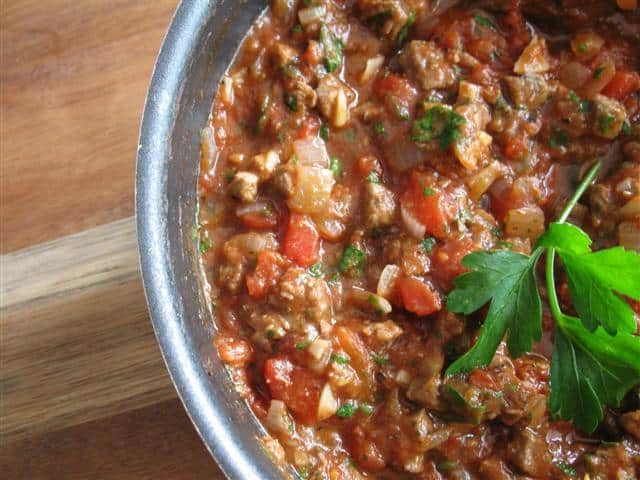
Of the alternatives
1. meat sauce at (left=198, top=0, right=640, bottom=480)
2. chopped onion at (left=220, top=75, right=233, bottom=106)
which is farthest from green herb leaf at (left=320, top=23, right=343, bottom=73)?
chopped onion at (left=220, top=75, right=233, bottom=106)

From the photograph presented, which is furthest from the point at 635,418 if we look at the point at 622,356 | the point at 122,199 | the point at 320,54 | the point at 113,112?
the point at 113,112

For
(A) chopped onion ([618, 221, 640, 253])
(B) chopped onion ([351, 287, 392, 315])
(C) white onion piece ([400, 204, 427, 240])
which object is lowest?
(B) chopped onion ([351, 287, 392, 315])

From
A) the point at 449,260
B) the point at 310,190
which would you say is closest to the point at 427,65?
the point at 310,190

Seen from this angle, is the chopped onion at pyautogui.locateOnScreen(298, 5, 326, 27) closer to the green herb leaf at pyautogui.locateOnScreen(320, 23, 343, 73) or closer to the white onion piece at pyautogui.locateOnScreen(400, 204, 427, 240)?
the green herb leaf at pyautogui.locateOnScreen(320, 23, 343, 73)

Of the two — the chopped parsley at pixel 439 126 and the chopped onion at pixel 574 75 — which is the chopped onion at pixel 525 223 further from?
the chopped onion at pixel 574 75

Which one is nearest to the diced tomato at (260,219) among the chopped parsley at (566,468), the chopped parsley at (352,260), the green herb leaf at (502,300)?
the chopped parsley at (352,260)

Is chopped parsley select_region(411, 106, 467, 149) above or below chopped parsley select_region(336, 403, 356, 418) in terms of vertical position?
above
